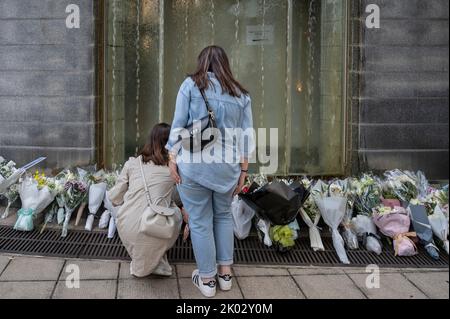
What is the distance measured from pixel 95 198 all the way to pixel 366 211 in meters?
3.19

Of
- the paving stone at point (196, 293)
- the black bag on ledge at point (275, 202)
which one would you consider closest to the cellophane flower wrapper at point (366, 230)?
the black bag on ledge at point (275, 202)

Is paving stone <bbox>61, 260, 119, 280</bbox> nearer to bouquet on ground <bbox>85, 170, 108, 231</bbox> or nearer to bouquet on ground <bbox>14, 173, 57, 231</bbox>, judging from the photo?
bouquet on ground <bbox>85, 170, 108, 231</bbox>

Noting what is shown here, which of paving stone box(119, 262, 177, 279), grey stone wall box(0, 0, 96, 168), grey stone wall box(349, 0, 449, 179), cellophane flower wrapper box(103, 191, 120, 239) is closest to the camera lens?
paving stone box(119, 262, 177, 279)

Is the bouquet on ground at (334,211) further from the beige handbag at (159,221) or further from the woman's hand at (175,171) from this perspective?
the woman's hand at (175,171)

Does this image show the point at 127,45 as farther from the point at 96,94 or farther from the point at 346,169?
the point at 346,169

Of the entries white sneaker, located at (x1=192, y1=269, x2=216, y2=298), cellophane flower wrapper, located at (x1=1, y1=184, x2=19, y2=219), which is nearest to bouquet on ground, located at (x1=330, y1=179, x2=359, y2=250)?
white sneaker, located at (x1=192, y1=269, x2=216, y2=298)

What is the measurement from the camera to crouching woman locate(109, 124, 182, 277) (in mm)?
5051

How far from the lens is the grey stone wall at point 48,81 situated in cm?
764

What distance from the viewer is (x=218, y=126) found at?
4.81m

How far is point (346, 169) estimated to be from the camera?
8078mm

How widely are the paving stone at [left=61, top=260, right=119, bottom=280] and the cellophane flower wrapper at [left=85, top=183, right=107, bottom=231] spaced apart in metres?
0.95

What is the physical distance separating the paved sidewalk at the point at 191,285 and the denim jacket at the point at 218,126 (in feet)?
3.54

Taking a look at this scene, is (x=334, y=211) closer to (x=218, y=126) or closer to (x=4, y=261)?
(x=218, y=126)

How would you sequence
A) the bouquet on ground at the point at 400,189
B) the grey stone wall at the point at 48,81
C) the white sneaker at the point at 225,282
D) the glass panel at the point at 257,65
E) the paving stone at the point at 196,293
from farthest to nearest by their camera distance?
the glass panel at the point at 257,65
the grey stone wall at the point at 48,81
the bouquet on ground at the point at 400,189
the white sneaker at the point at 225,282
the paving stone at the point at 196,293
